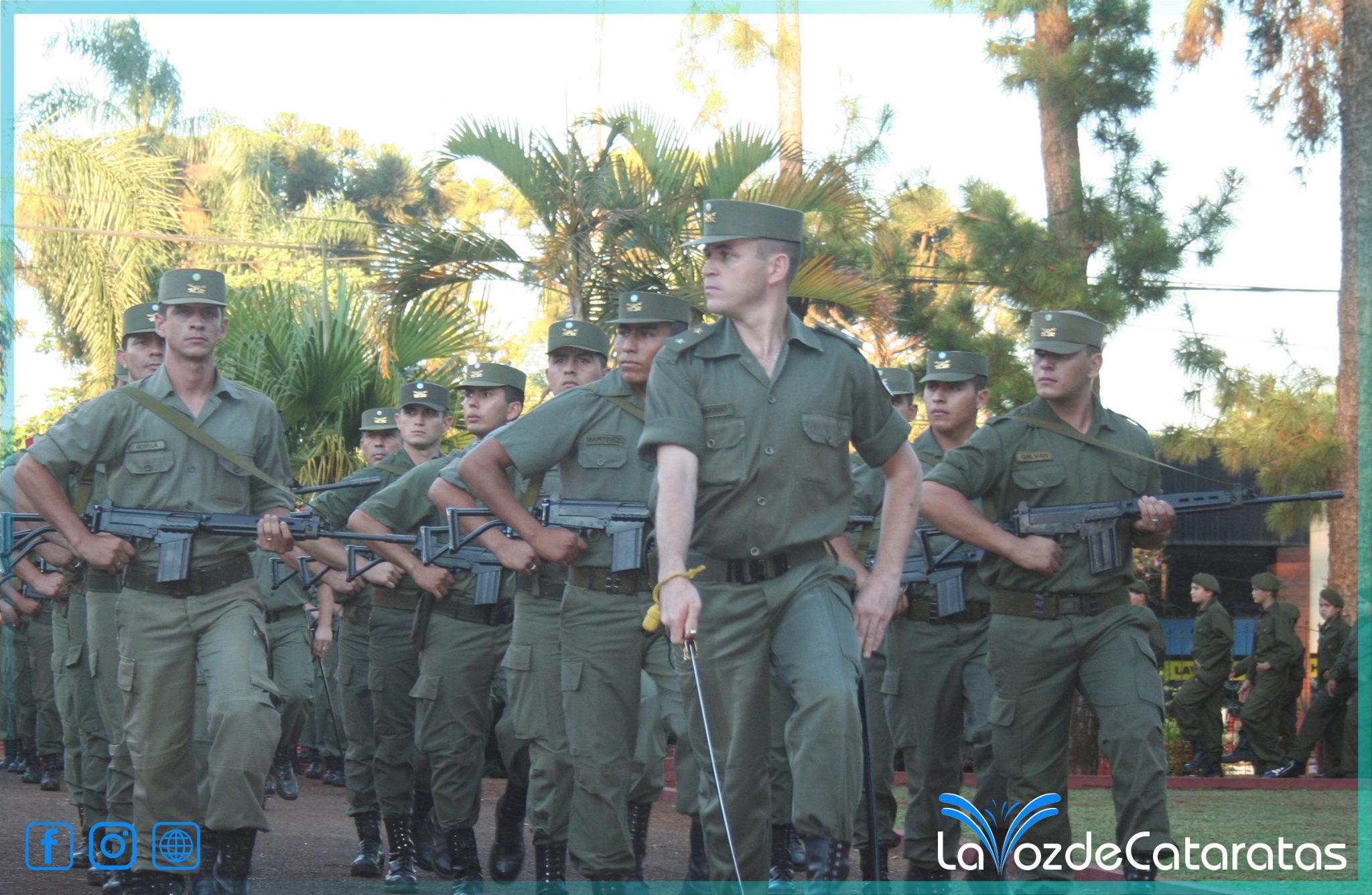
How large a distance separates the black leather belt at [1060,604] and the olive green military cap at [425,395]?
4.22 meters

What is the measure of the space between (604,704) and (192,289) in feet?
8.61

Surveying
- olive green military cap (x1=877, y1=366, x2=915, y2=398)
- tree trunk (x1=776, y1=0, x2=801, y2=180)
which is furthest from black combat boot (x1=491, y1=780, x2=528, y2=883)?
tree trunk (x1=776, y1=0, x2=801, y2=180)

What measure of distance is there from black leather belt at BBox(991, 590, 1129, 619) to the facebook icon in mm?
5076

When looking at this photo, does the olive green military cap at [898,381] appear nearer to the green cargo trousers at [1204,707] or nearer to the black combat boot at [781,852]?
the black combat boot at [781,852]

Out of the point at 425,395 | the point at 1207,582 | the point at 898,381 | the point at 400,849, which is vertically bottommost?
the point at 400,849

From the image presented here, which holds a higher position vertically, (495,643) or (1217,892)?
(495,643)

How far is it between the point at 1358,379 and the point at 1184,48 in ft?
11.1

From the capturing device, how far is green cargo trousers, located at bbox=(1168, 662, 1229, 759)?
1739cm

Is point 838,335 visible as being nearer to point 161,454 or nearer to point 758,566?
point 758,566

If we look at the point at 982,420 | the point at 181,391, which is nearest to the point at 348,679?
the point at 181,391

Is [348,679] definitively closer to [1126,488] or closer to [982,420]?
[1126,488]

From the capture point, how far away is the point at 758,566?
5.49 m

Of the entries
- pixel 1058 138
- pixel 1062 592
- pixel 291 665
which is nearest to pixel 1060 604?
pixel 1062 592

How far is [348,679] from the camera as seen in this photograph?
10062 millimetres
